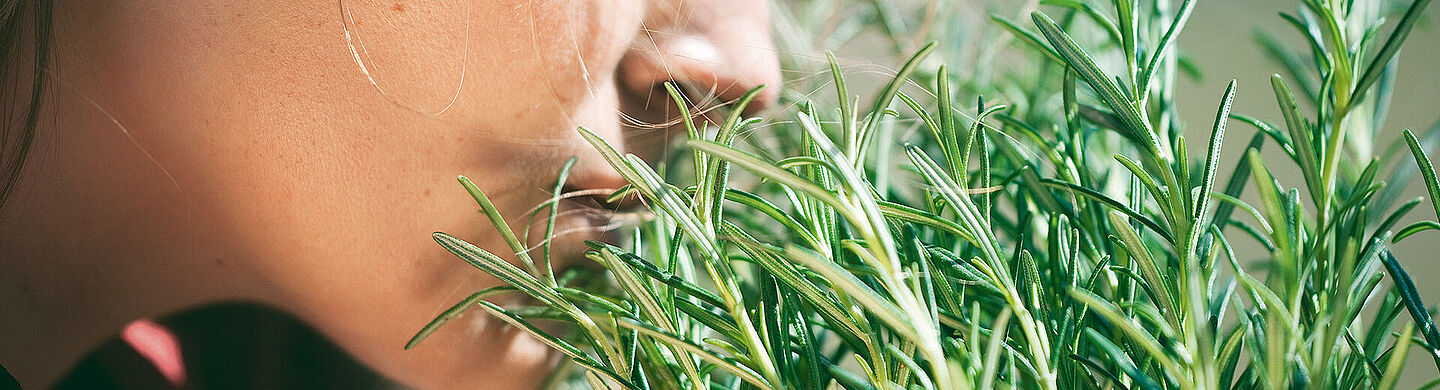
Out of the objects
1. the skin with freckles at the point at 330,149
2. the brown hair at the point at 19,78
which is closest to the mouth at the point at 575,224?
the skin with freckles at the point at 330,149

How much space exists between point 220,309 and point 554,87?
0.24 m

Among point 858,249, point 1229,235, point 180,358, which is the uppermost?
point 1229,235

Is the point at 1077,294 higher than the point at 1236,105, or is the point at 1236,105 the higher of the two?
the point at 1236,105

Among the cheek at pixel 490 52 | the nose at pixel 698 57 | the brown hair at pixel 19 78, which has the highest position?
the nose at pixel 698 57

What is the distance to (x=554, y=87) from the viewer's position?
33 cm

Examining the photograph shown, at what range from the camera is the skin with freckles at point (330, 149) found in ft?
1.06

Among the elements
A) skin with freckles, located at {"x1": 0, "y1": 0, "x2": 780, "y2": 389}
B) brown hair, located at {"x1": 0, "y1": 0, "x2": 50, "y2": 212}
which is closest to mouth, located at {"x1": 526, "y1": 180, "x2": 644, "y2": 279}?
skin with freckles, located at {"x1": 0, "y1": 0, "x2": 780, "y2": 389}

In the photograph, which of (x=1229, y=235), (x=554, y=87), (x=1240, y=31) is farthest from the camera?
(x=1229, y=235)

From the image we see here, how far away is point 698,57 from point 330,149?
16 centimetres

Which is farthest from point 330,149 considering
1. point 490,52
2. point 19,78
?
point 19,78

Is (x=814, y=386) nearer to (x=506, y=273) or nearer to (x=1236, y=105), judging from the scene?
(x=506, y=273)

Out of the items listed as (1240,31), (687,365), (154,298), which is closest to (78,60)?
(154,298)

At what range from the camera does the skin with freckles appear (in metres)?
0.32

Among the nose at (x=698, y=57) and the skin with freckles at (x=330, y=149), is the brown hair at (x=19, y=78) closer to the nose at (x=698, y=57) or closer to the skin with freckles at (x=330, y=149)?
the skin with freckles at (x=330, y=149)
